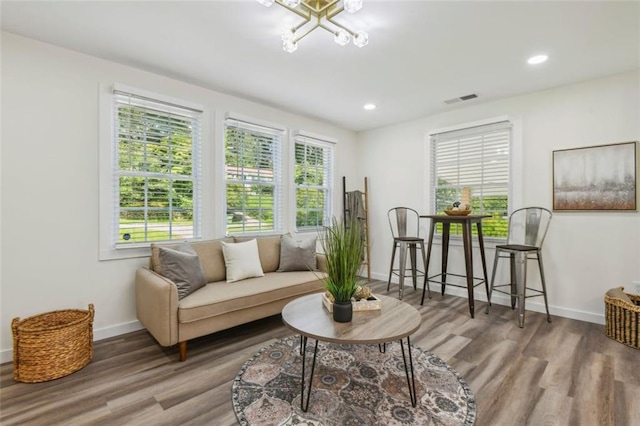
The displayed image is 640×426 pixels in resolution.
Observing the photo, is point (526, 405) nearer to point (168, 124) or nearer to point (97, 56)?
point (168, 124)

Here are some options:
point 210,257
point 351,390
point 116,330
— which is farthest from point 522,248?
point 116,330

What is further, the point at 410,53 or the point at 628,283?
the point at 628,283

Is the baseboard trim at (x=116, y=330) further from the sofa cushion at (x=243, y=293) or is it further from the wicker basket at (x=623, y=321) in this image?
the wicker basket at (x=623, y=321)

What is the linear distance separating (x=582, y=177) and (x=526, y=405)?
2.57m

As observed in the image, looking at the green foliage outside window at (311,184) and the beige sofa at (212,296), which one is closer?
the beige sofa at (212,296)

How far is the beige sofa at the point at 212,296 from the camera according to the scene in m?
2.32

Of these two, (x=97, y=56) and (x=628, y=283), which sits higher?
(x=97, y=56)

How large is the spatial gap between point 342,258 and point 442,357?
133 cm

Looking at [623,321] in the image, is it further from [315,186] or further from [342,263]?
[315,186]

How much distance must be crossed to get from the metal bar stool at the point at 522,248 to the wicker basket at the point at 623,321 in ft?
1.61

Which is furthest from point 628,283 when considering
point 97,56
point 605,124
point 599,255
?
point 97,56

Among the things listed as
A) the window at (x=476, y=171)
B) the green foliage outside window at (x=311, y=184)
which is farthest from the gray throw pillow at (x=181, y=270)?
the window at (x=476, y=171)

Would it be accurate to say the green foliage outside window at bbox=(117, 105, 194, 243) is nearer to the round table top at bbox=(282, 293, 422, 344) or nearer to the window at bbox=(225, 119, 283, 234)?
the window at bbox=(225, 119, 283, 234)

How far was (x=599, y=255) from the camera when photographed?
314 centimetres
